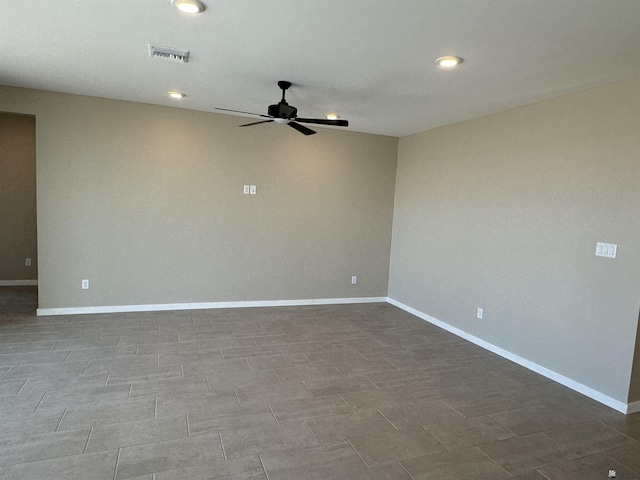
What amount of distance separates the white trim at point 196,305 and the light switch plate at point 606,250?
10.8ft

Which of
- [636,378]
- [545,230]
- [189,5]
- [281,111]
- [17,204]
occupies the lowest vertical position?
[636,378]

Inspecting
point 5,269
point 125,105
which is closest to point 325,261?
point 125,105

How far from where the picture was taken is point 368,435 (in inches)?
97.9

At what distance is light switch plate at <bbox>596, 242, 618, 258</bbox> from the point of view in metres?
2.99

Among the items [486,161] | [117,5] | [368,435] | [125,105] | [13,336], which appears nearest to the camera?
[117,5]

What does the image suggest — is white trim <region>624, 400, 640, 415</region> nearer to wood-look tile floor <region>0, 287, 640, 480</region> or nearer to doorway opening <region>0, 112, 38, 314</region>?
wood-look tile floor <region>0, 287, 640, 480</region>

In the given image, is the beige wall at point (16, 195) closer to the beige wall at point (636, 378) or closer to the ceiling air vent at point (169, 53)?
the ceiling air vent at point (169, 53)

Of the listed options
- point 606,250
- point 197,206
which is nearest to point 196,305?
point 197,206

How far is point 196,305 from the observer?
508 cm

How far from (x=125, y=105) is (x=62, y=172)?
41.7 inches

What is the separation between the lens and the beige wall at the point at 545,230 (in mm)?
2963

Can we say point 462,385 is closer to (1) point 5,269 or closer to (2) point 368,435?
(2) point 368,435

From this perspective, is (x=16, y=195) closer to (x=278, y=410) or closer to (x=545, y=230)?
(x=278, y=410)

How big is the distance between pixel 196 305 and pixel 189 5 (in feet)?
12.4
